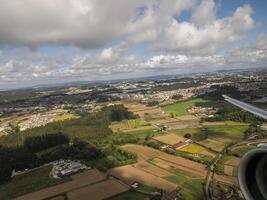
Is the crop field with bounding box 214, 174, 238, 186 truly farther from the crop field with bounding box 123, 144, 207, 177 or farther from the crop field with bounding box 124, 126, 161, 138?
the crop field with bounding box 124, 126, 161, 138

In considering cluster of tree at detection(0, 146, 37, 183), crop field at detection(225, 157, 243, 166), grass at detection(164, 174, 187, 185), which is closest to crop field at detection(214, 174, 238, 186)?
grass at detection(164, 174, 187, 185)

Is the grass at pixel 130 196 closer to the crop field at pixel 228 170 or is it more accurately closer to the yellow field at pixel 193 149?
the crop field at pixel 228 170

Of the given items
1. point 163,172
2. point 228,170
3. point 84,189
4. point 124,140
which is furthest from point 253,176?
point 124,140

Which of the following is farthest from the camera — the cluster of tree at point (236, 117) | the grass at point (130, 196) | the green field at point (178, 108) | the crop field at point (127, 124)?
the green field at point (178, 108)

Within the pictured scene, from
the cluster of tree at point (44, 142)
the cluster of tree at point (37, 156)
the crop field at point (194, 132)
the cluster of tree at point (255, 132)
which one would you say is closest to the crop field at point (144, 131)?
the crop field at point (194, 132)

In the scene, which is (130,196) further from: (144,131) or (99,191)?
(144,131)
